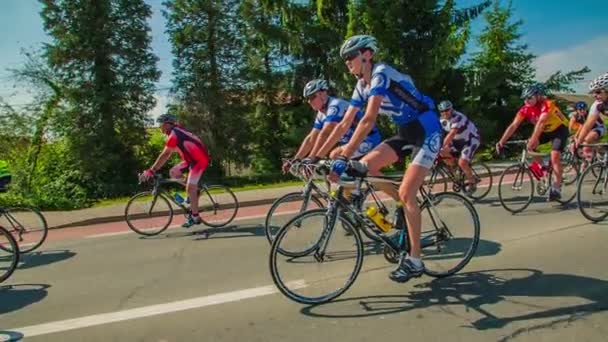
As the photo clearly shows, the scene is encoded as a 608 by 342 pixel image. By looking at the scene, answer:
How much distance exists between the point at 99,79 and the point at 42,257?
52.1ft

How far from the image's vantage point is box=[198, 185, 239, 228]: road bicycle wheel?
895 centimetres

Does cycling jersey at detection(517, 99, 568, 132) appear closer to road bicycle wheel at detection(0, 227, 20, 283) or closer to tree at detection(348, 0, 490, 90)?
road bicycle wheel at detection(0, 227, 20, 283)

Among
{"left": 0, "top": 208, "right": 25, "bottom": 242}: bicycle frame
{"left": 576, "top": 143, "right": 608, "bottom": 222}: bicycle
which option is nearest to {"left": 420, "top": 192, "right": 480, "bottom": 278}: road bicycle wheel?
{"left": 576, "top": 143, "right": 608, "bottom": 222}: bicycle

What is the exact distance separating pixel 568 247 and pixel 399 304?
111 inches

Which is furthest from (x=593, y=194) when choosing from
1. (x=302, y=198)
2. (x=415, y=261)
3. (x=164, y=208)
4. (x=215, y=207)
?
(x=164, y=208)

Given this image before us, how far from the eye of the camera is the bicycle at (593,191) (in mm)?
7262

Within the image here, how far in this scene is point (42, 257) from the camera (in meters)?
7.52

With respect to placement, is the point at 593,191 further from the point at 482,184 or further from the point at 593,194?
the point at 482,184

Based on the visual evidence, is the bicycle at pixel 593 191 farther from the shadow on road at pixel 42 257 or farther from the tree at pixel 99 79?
the tree at pixel 99 79

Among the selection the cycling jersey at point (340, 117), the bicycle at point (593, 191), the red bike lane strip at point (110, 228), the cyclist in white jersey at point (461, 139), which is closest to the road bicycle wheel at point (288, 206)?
the cycling jersey at point (340, 117)

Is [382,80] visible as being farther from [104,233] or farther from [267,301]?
[104,233]

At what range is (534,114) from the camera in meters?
8.82

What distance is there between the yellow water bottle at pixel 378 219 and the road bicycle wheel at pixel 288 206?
4.77 feet

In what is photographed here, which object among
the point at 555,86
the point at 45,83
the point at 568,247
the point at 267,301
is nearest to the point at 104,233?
the point at 267,301
